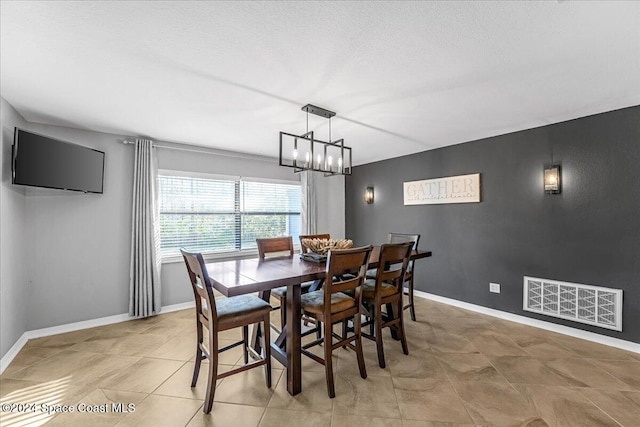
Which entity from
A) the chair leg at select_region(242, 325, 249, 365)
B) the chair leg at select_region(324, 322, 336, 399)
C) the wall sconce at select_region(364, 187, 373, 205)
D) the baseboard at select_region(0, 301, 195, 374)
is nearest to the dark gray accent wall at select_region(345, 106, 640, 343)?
the wall sconce at select_region(364, 187, 373, 205)

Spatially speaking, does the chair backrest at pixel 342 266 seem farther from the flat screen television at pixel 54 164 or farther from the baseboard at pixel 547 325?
the flat screen television at pixel 54 164

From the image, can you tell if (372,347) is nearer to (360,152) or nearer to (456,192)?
(456,192)

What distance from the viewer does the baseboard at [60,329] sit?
8.44ft

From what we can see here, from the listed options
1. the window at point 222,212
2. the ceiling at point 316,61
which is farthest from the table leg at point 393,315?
the window at point 222,212

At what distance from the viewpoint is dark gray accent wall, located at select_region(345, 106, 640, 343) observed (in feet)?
9.14

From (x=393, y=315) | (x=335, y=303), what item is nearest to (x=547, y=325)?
(x=393, y=315)

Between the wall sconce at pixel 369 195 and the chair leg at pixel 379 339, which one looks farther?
the wall sconce at pixel 369 195

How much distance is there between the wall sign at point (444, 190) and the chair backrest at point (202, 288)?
3622 millimetres

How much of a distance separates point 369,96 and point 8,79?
2835 mm

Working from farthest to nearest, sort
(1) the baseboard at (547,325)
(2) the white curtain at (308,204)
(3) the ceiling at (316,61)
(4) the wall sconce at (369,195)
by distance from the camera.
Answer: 1. (4) the wall sconce at (369,195)
2. (2) the white curtain at (308,204)
3. (1) the baseboard at (547,325)
4. (3) the ceiling at (316,61)

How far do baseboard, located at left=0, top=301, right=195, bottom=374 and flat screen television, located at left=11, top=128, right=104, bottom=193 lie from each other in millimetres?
1562

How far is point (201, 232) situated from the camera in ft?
14.1

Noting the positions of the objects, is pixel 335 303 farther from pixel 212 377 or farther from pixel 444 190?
pixel 444 190

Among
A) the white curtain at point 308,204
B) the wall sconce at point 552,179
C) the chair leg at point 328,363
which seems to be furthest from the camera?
the white curtain at point 308,204
